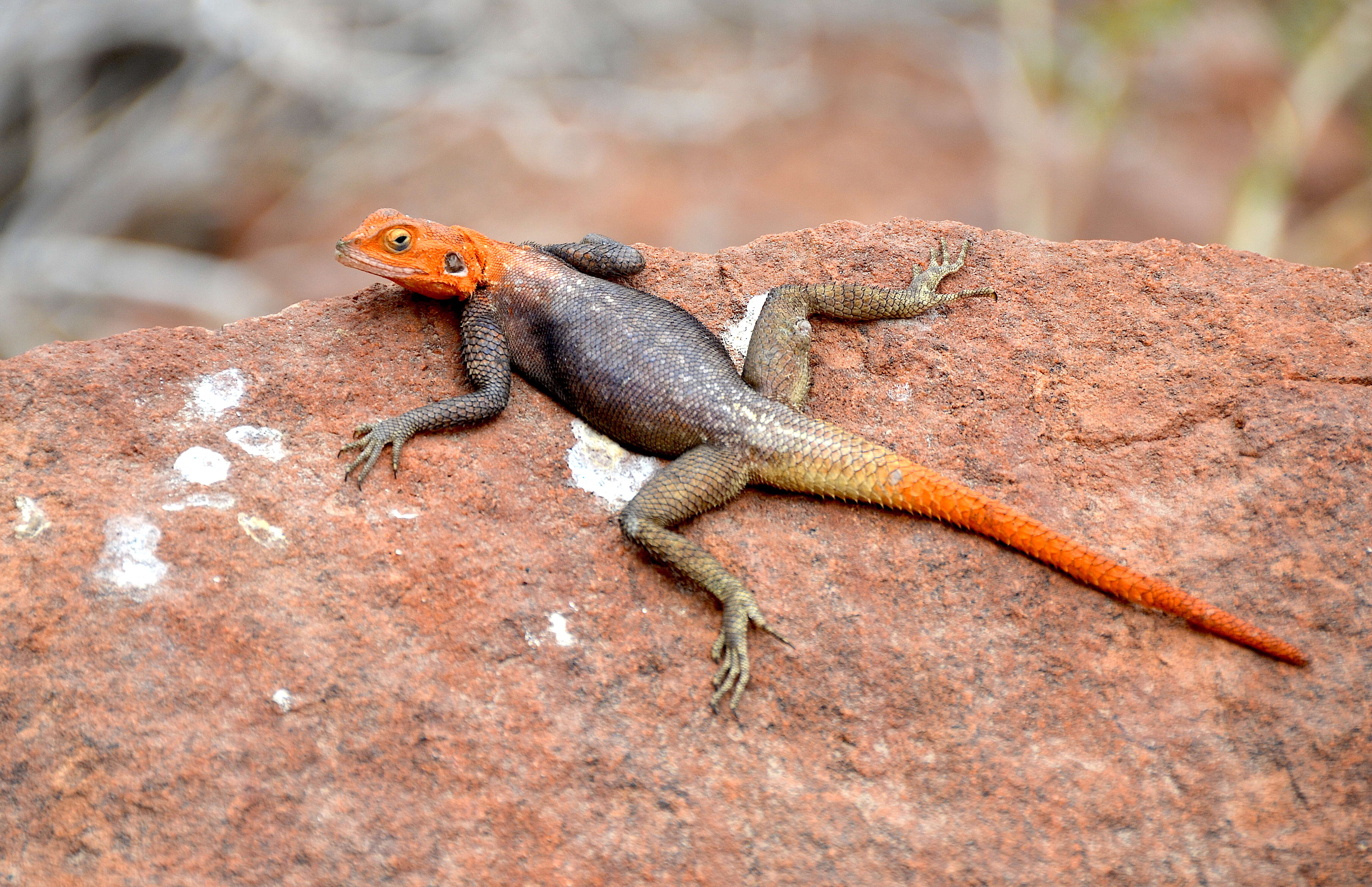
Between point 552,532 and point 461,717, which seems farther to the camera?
point 552,532

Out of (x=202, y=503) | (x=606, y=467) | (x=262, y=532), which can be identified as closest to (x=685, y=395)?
(x=606, y=467)

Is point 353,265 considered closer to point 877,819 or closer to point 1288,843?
point 877,819

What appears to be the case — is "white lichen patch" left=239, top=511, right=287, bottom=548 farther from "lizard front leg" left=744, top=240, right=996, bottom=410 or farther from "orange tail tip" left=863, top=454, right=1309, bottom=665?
"orange tail tip" left=863, top=454, right=1309, bottom=665

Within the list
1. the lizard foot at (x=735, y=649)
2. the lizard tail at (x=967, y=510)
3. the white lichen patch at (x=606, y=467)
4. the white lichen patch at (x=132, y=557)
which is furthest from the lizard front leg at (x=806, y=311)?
the white lichen patch at (x=132, y=557)

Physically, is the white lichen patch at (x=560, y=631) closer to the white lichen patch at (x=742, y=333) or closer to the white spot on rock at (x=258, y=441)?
the white spot on rock at (x=258, y=441)

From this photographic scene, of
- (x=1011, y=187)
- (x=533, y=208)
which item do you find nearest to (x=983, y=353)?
(x=1011, y=187)

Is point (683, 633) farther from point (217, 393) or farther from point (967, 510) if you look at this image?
point (217, 393)
